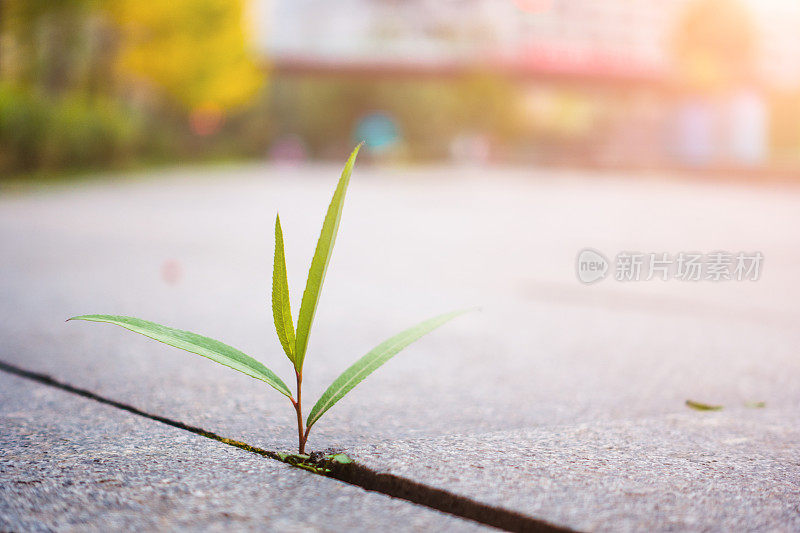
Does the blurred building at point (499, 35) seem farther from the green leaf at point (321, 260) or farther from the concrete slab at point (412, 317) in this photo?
the green leaf at point (321, 260)

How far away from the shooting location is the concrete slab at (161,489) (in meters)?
1.57

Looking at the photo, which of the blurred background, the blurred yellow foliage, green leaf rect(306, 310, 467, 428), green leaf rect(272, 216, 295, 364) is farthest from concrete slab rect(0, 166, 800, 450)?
the blurred yellow foliage

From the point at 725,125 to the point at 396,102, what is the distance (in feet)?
53.5

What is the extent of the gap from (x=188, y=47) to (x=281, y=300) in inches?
1048

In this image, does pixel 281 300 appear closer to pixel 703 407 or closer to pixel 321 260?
pixel 321 260

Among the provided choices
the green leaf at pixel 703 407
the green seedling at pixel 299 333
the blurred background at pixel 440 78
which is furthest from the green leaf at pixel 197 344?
the blurred background at pixel 440 78

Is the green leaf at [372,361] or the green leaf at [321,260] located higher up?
the green leaf at [321,260]

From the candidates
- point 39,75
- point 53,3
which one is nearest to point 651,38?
point 39,75

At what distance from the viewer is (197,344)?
6.08 feet

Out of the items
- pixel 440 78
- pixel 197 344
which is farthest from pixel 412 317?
pixel 440 78

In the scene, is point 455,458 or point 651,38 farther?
point 651,38

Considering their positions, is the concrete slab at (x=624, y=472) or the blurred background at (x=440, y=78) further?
the blurred background at (x=440, y=78)

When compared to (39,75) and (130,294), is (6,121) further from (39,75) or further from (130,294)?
(130,294)

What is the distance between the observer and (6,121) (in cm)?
1522
